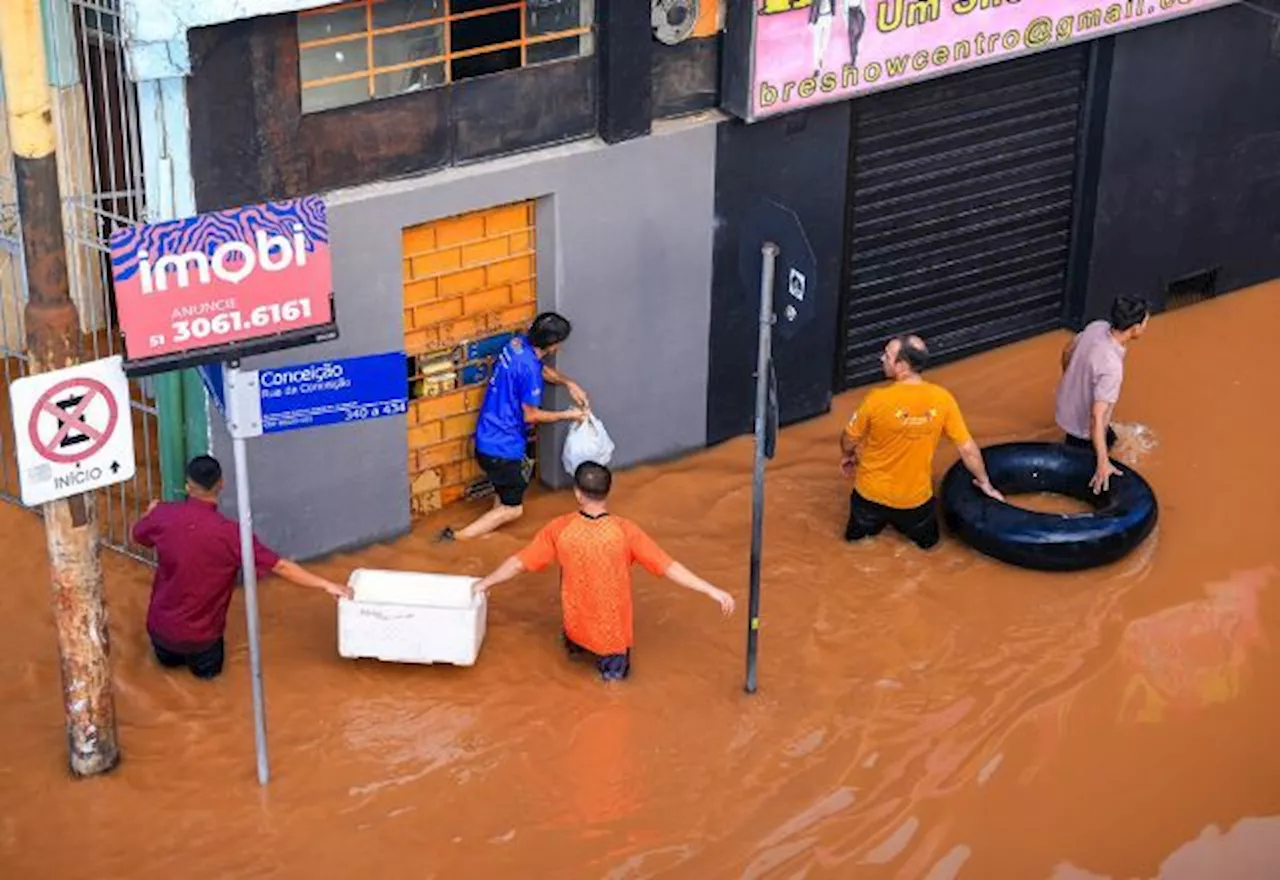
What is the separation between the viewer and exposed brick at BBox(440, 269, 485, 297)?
13.1m

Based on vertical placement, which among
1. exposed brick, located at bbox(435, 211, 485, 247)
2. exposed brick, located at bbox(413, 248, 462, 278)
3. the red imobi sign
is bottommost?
exposed brick, located at bbox(413, 248, 462, 278)

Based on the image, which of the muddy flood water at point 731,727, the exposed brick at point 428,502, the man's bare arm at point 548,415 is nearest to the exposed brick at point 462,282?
the man's bare arm at point 548,415

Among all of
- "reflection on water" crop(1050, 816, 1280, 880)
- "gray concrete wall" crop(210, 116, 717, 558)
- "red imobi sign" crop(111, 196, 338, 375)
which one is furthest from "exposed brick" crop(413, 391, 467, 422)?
"reflection on water" crop(1050, 816, 1280, 880)

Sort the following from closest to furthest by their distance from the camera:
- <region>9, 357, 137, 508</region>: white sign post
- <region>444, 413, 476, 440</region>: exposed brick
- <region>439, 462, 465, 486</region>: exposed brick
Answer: <region>9, 357, 137, 508</region>: white sign post → <region>444, 413, 476, 440</region>: exposed brick → <region>439, 462, 465, 486</region>: exposed brick

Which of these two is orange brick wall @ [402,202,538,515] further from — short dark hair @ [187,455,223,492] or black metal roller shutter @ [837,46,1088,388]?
black metal roller shutter @ [837,46,1088,388]

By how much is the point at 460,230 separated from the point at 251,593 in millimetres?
3052

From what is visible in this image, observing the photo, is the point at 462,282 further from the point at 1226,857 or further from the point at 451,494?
the point at 1226,857

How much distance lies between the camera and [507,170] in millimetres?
12914

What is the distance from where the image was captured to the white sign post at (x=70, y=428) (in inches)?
400

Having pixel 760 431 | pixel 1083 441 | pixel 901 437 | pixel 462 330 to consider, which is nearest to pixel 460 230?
pixel 462 330

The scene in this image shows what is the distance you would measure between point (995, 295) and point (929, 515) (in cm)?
299

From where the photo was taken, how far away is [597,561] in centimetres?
1170

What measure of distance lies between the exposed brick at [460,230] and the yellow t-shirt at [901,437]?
240 centimetres

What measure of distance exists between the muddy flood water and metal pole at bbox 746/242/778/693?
27 centimetres
